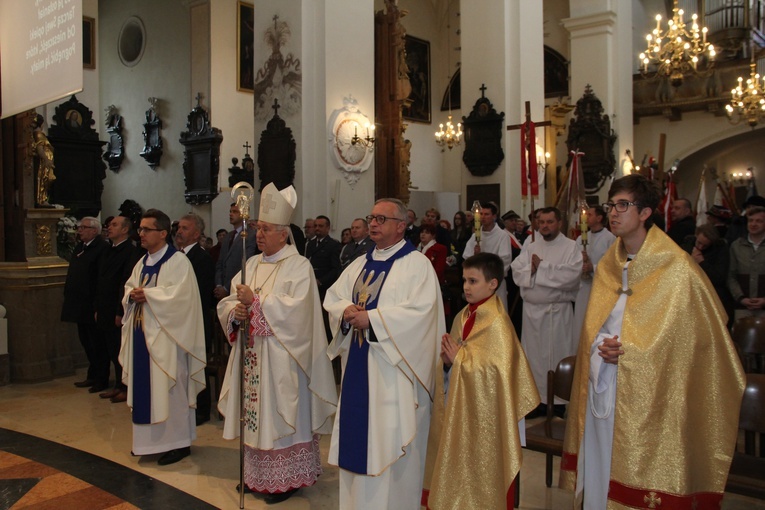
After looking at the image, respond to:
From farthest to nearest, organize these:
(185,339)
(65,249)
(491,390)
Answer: (65,249) < (185,339) < (491,390)

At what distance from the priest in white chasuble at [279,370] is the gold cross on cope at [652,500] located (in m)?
2.02

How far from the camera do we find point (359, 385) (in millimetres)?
3670

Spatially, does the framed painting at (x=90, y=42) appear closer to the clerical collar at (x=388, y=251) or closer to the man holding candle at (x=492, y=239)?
the man holding candle at (x=492, y=239)

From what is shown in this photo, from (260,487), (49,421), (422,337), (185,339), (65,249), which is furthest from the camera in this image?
(65,249)

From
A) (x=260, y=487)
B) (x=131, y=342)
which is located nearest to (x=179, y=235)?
(x=131, y=342)

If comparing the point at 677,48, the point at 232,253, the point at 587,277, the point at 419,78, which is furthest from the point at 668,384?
the point at 419,78

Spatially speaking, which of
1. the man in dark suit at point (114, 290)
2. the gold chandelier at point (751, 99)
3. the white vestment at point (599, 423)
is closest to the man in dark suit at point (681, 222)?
the white vestment at point (599, 423)

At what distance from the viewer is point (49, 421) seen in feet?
19.8

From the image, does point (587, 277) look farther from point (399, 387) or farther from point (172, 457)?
point (172, 457)

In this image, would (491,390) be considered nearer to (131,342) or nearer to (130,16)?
(131,342)

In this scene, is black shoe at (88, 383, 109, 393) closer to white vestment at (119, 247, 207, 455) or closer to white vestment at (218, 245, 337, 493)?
white vestment at (119, 247, 207, 455)

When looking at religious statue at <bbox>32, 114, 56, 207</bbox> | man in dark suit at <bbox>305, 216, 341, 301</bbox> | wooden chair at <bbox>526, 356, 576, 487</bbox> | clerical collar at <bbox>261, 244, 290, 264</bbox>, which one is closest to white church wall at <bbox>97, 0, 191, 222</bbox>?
Answer: religious statue at <bbox>32, 114, 56, 207</bbox>

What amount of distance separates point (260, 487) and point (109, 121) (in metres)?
15.9

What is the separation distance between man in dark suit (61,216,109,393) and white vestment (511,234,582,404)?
15.1ft
